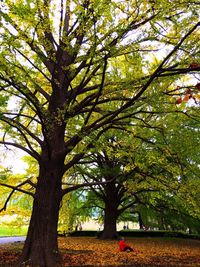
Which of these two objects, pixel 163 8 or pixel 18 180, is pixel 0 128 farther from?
pixel 163 8

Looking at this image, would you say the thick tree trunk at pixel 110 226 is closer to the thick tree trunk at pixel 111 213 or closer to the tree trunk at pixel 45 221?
the thick tree trunk at pixel 111 213

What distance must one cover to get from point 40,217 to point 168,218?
14.7 m

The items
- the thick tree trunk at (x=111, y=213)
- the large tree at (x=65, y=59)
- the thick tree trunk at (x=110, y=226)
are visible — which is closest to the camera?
the large tree at (x=65, y=59)

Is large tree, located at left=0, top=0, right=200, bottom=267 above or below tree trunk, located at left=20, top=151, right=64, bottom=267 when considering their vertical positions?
above

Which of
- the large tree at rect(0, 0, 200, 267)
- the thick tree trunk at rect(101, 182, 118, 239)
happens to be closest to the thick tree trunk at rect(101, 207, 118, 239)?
the thick tree trunk at rect(101, 182, 118, 239)

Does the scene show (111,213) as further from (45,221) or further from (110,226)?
(45,221)

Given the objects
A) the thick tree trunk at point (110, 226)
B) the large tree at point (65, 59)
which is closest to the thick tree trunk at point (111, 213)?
the thick tree trunk at point (110, 226)

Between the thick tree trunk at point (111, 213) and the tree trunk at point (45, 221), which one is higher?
the thick tree trunk at point (111, 213)

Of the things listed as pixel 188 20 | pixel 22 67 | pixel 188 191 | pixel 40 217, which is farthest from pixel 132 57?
pixel 40 217

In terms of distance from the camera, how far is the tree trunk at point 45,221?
375 inches

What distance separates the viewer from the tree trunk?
31.3ft

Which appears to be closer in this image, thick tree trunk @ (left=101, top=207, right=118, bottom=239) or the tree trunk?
the tree trunk

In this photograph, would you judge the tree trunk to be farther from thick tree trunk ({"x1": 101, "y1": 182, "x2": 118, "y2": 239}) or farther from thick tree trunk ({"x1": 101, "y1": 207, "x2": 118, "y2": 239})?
thick tree trunk ({"x1": 101, "y1": 182, "x2": 118, "y2": 239})

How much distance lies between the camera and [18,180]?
15.2 m
